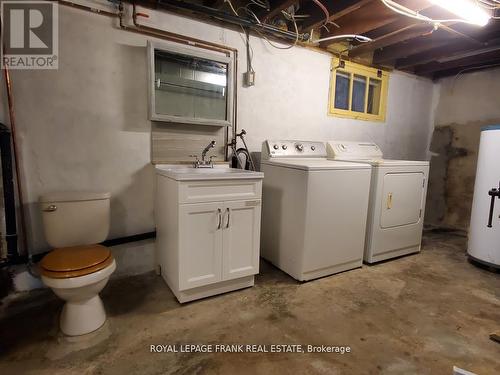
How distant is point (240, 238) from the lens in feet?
6.69

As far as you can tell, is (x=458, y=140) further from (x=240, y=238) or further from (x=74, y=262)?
(x=74, y=262)

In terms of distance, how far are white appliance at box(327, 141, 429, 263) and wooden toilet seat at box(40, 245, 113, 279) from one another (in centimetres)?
224

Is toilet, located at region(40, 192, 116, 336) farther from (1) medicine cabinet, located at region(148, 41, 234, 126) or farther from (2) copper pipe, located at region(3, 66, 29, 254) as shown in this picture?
(1) medicine cabinet, located at region(148, 41, 234, 126)

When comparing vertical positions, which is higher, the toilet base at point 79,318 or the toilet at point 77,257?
the toilet at point 77,257

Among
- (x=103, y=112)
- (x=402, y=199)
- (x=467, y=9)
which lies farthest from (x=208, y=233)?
(x=467, y=9)

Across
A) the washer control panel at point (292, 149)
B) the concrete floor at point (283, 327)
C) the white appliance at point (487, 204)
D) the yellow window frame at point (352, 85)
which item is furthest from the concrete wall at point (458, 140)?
the washer control panel at point (292, 149)

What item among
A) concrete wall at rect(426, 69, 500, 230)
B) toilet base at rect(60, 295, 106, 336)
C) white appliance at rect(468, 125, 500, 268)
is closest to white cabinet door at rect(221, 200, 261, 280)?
toilet base at rect(60, 295, 106, 336)

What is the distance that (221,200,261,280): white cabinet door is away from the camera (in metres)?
1.98

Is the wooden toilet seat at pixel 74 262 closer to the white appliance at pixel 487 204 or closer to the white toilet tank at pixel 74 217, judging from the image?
the white toilet tank at pixel 74 217

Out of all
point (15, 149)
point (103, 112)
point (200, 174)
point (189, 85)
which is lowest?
point (200, 174)

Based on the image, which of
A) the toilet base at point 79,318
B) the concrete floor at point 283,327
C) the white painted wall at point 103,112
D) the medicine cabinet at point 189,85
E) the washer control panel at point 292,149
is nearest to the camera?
the concrete floor at point 283,327

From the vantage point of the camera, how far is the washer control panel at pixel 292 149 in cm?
260

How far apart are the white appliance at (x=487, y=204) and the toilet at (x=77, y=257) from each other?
3.10 meters

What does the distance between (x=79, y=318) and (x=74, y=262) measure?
349 millimetres
